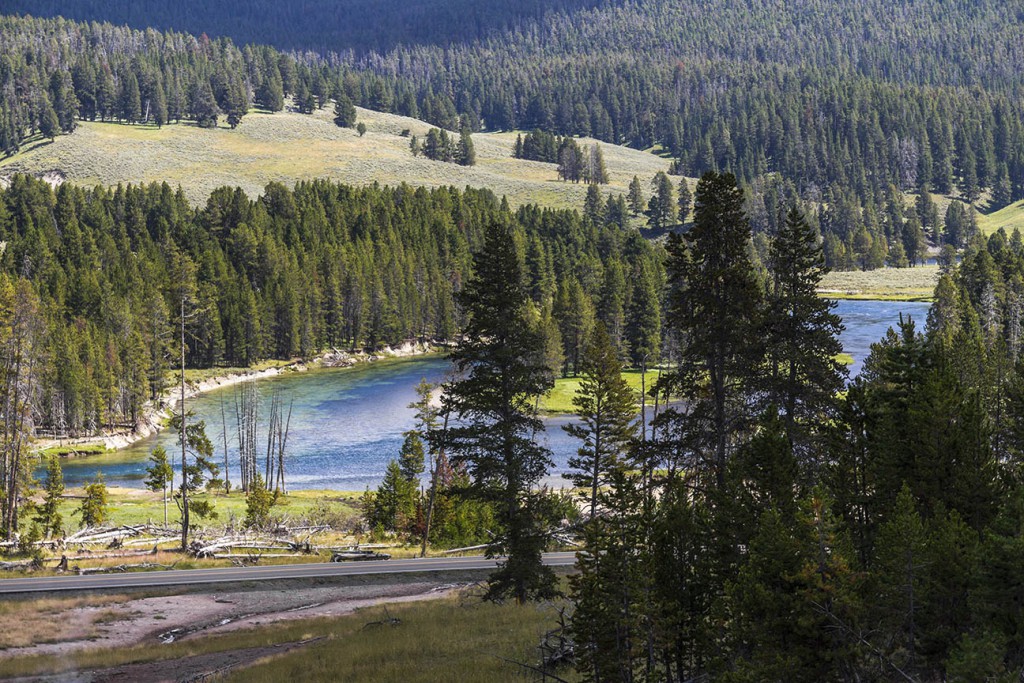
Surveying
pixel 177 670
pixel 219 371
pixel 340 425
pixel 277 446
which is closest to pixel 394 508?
pixel 177 670

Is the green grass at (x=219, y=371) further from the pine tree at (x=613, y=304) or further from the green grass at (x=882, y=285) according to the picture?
the green grass at (x=882, y=285)

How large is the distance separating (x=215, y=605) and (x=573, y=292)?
3837 inches

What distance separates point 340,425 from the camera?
98000mm

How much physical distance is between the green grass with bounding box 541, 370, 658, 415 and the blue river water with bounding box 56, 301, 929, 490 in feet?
9.17

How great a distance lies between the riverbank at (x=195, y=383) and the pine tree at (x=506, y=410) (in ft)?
147

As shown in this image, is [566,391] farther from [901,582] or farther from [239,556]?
[901,582]

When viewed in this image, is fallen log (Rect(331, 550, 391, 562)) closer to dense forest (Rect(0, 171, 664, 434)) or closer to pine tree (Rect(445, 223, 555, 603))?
pine tree (Rect(445, 223, 555, 603))

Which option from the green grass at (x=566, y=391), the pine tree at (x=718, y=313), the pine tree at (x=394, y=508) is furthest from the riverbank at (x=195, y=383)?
the pine tree at (x=718, y=313)

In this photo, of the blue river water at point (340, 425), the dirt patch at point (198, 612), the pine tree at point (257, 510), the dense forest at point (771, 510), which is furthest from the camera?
the blue river water at point (340, 425)

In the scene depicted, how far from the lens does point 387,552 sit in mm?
46938

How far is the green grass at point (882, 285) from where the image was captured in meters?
169

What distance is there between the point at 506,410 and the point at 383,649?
903 cm

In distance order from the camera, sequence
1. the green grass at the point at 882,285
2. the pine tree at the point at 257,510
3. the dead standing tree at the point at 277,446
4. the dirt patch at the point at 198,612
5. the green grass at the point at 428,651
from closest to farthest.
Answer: the green grass at the point at 428,651 < the dirt patch at the point at 198,612 < the pine tree at the point at 257,510 < the dead standing tree at the point at 277,446 < the green grass at the point at 882,285

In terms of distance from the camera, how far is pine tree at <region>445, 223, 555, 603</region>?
105ft
